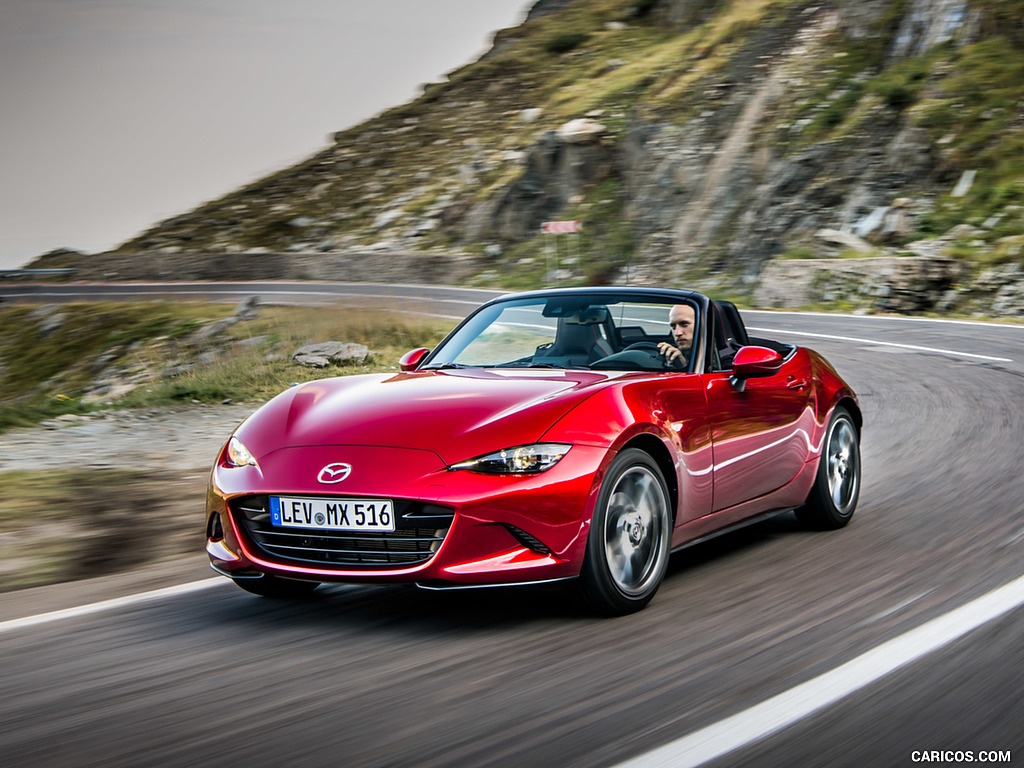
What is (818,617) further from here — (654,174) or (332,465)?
(654,174)

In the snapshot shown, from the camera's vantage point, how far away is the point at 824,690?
355 cm

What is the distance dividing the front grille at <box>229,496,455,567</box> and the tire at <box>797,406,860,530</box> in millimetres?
2755

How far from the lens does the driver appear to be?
5438mm

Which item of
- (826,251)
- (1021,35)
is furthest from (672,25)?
(826,251)

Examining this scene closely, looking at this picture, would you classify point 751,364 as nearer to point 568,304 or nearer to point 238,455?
point 568,304

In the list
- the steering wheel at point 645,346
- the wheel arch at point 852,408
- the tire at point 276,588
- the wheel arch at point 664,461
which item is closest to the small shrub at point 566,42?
the wheel arch at point 852,408

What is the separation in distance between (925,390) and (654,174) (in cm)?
3075

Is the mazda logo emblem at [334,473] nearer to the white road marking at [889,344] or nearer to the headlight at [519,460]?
the headlight at [519,460]

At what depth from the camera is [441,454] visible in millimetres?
4266

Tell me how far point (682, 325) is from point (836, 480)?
4.84 feet

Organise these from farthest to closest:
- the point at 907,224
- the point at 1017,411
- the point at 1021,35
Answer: the point at 1021,35
the point at 907,224
the point at 1017,411

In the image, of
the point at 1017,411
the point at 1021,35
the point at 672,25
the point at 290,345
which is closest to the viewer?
the point at 1017,411

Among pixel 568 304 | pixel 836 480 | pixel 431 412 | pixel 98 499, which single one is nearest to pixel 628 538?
pixel 431 412

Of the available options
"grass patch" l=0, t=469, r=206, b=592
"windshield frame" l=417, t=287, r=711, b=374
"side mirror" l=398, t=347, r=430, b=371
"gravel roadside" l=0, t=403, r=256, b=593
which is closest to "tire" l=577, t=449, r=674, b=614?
"windshield frame" l=417, t=287, r=711, b=374
